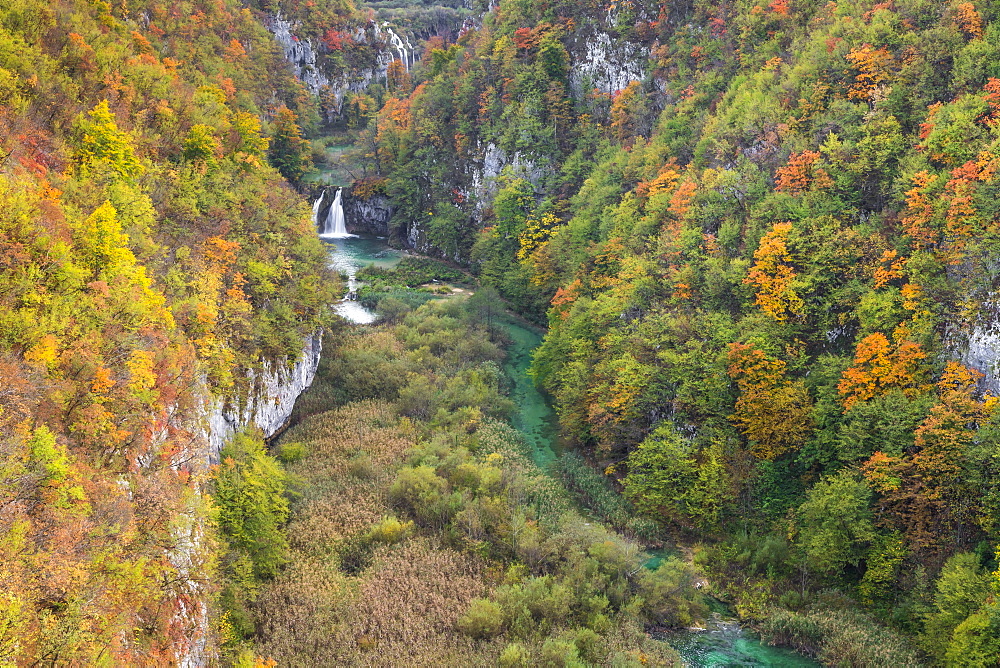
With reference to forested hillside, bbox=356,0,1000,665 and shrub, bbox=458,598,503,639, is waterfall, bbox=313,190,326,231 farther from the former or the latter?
shrub, bbox=458,598,503,639

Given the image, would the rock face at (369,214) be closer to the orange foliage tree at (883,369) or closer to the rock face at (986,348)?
the orange foliage tree at (883,369)

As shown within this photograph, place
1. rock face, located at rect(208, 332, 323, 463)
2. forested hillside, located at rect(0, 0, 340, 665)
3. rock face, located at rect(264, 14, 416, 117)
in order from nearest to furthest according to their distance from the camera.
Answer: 1. forested hillside, located at rect(0, 0, 340, 665)
2. rock face, located at rect(208, 332, 323, 463)
3. rock face, located at rect(264, 14, 416, 117)

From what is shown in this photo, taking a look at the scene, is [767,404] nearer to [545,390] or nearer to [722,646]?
[722,646]

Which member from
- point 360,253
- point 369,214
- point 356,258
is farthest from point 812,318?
point 369,214

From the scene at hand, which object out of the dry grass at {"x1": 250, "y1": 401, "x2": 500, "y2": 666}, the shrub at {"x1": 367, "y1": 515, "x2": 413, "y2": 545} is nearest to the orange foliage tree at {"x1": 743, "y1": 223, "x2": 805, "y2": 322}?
the dry grass at {"x1": 250, "y1": 401, "x2": 500, "y2": 666}

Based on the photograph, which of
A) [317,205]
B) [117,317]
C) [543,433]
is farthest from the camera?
[317,205]

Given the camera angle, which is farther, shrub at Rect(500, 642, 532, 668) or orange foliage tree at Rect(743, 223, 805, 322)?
orange foliage tree at Rect(743, 223, 805, 322)

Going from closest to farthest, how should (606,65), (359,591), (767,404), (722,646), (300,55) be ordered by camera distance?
(359,591) < (722,646) < (767,404) < (606,65) < (300,55)
